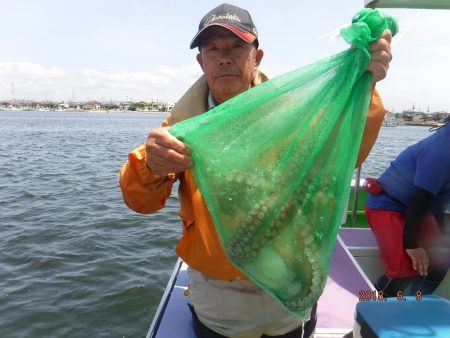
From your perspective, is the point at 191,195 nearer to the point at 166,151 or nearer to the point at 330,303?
the point at 166,151

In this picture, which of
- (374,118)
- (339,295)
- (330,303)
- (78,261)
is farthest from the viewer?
(78,261)

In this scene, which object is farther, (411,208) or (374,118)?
(411,208)

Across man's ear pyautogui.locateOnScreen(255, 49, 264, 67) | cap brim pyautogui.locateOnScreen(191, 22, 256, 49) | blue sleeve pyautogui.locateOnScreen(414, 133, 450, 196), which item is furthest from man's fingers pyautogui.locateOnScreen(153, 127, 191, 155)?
blue sleeve pyautogui.locateOnScreen(414, 133, 450, 196)

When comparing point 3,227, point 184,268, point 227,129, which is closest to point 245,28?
point 227,129

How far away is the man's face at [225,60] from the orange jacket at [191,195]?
0.44 ft

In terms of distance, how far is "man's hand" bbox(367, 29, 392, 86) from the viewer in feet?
4.99

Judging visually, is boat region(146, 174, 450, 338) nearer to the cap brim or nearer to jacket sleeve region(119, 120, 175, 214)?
jacket sleeve region(119, 120, 175, 214)

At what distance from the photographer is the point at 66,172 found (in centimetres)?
1719

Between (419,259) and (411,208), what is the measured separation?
51 cm

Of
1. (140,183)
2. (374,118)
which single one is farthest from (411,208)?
(140,183)

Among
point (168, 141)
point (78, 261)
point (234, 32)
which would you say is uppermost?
point (234, 32)

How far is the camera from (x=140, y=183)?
170cm

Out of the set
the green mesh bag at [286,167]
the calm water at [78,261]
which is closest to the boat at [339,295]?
the green mesh bag at [286,167]

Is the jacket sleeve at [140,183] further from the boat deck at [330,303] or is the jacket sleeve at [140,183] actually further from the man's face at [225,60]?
the boat deck at [330,303]
